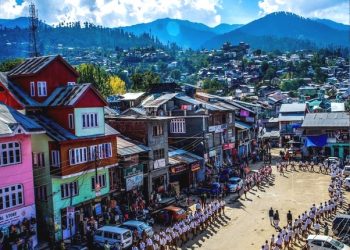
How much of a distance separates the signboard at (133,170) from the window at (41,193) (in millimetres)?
8140

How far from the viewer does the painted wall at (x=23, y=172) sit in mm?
28266

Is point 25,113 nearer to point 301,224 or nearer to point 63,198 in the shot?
point 63,198

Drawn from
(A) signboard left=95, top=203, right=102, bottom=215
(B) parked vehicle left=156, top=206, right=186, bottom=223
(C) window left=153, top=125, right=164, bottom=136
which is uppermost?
(C) window left=153, top=125, right=164, bottom=136

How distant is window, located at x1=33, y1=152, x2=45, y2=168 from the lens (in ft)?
106

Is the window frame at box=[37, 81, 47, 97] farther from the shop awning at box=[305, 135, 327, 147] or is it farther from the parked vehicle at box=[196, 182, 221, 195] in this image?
the shop awning at box=[305, 135, 327, 147]

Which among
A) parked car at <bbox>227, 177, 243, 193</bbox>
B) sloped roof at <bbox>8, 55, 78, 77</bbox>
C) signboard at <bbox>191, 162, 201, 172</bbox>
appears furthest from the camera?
signboard at <bbox>191, 162, 201, 172</bbox>

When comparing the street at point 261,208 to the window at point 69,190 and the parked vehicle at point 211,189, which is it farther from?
the window at point 69,190

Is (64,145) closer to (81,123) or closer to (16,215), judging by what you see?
(81,123)

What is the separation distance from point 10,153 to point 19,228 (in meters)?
5.24

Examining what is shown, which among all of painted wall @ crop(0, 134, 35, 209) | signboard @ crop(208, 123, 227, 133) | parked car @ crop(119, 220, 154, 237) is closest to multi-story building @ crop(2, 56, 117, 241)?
painted wall @ crop(0, 134, 35, 209)

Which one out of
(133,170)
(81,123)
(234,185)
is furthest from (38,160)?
(234,185)

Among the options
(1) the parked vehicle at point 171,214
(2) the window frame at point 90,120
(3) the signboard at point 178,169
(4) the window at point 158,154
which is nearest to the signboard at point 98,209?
(1) the parked vehicle at point 171,214

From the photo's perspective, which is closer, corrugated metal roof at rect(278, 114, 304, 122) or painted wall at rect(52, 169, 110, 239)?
painted wall at rect(52, 169, 110, 239)

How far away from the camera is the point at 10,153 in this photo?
2872cm
